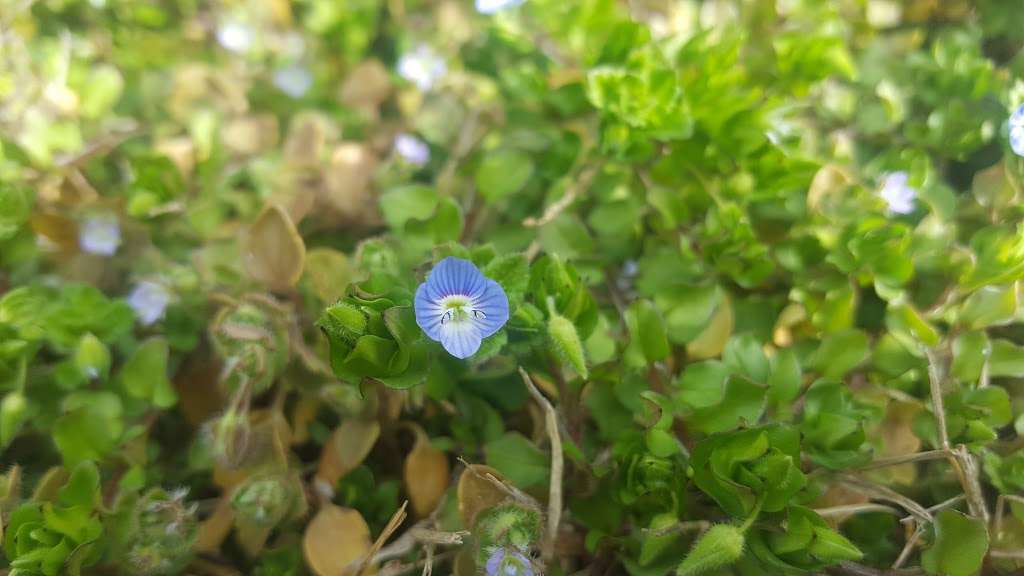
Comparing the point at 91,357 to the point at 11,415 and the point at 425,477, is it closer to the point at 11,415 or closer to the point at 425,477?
the point at 11,415

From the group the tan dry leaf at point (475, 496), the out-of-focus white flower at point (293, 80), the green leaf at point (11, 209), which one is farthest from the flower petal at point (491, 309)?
the out-of-focus white flower at point (293, 80)

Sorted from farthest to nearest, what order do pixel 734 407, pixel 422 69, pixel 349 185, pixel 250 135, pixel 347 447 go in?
pixel 422 69 < pixel 250 135 < pixel 349 185 < pixel 347 447 < pixel 734 407

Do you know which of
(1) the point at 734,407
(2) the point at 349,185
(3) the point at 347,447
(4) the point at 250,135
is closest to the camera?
(1) the point at 734,407

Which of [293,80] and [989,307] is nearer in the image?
[989,307]

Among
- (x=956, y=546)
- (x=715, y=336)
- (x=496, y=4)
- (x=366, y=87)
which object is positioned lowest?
(x=956, y=546)

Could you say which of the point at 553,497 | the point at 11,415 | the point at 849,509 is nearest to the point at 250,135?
the point at 11,415

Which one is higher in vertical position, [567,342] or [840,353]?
[567,342]

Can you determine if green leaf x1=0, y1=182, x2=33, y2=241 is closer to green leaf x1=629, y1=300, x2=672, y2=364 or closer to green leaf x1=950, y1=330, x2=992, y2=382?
green leaf x1=629, y1=300, x2=672, y2=364

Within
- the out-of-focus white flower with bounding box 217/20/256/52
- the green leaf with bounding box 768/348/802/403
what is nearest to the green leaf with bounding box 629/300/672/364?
the green leaf with bounding box 768/348/802/403
